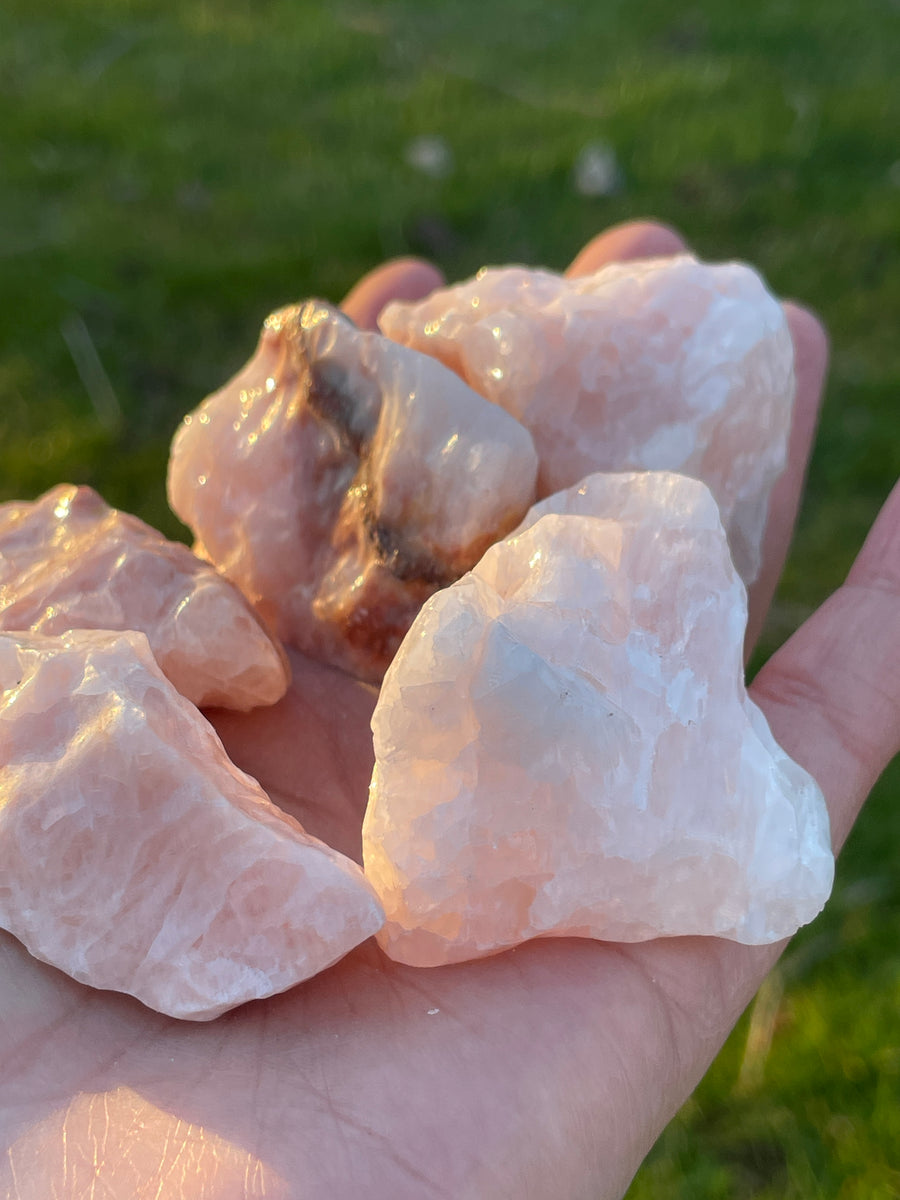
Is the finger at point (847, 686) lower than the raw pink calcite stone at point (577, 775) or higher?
lower

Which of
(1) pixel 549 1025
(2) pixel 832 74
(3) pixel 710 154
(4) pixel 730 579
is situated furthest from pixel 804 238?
(1) pixel 549 1025

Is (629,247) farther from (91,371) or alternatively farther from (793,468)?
(91,371)

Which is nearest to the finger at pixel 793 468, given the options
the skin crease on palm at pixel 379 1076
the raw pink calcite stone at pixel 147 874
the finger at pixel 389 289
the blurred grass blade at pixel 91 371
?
the skin crease on palm at pixel 379 1076

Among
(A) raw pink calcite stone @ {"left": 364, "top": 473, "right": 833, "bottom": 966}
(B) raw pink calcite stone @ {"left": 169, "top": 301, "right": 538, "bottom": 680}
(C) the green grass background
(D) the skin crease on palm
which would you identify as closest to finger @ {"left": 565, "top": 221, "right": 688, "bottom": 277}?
(C) the green grass background

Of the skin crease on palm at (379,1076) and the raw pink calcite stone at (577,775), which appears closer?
the skin crease on palm at (379,1076)

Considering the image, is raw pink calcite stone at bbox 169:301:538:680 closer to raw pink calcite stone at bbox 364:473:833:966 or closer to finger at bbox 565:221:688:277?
raw pink calcite stone at bbox 364:473:833:966

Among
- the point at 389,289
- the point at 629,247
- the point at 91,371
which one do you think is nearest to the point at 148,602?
the point at 389,289

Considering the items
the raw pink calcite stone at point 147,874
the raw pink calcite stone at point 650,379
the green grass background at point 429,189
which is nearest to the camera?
the raw pink calcite stone at point 147,874

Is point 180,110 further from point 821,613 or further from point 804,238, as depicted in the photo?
point 821,613

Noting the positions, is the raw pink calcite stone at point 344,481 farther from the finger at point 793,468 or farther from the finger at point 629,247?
the finger at point 629,247
